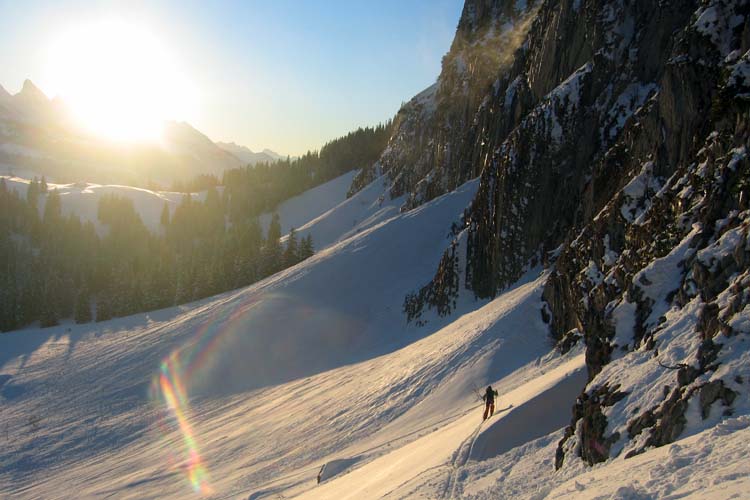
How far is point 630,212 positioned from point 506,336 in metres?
11.3

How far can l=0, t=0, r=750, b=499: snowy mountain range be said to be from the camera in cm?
1245

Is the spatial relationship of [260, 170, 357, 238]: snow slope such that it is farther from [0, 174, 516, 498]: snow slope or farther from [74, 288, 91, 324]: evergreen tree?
[0, 174, 516, 498]: snow slope

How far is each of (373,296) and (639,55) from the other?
1284 inches

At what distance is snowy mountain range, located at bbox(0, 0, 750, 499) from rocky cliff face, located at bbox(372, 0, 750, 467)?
97 mm

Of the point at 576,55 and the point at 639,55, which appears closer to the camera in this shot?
the point at 639,55

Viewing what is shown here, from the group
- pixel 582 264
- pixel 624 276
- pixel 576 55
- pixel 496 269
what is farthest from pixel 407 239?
pixel 624 276

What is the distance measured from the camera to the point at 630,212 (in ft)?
71.2

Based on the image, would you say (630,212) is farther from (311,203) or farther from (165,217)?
(165,217)

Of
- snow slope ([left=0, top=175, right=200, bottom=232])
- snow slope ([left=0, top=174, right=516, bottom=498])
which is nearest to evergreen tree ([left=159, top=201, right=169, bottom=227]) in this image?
snow slope ([left=0, top=175, right=200, bottom=232])

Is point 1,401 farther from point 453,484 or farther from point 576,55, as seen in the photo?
point 576,55

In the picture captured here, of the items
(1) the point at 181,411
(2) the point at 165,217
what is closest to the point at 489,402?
(1) the point at 181,411

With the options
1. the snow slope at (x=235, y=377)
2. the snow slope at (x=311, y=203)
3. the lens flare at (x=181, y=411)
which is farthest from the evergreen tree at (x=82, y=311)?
the snow slope at (x=311, y=203)

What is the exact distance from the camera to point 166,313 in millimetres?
72000

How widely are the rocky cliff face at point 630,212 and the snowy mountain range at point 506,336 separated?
97mm
